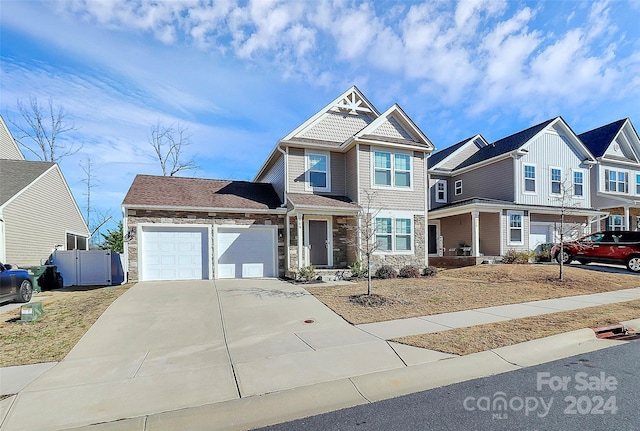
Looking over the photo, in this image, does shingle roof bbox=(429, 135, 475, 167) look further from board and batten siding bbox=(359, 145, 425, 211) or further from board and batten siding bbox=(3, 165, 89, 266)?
board and batten siding bbox=(3, 165, 89, 266)

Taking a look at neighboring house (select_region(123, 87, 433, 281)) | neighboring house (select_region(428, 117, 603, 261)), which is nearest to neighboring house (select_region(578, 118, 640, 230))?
neighboring house (select_region(428, 117, 603, 261))

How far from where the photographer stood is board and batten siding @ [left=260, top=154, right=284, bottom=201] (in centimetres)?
1645

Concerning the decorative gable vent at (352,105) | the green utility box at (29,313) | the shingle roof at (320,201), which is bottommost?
the green utility box at (29,313)

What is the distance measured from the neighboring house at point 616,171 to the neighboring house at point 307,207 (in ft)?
47.5

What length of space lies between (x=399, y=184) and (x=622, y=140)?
64.2 feet

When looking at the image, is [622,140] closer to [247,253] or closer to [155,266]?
[247,253]

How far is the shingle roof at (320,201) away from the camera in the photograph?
14.1m

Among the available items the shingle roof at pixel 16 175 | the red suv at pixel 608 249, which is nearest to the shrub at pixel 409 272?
the red suv at pixel 608 249

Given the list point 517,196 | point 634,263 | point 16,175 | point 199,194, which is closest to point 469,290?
point 634,263

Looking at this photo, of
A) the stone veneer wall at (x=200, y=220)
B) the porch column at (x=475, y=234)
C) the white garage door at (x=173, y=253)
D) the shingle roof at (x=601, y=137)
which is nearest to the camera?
the stone veneer wall at (x=200, y=220)

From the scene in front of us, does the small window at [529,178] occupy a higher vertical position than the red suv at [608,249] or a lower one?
higher

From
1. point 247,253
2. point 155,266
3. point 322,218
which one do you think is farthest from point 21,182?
point 322,218

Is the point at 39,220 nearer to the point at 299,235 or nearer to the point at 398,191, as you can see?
the point at 299,235

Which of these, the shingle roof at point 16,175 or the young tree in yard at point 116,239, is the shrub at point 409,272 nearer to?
the shingle roof at point 16,175
